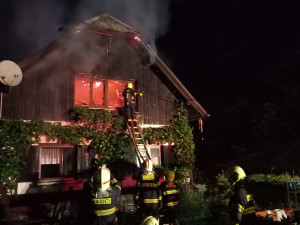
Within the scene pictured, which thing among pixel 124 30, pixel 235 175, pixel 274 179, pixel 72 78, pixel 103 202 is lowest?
pixel 274 179

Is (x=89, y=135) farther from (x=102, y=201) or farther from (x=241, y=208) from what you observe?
(x=241, y=208)

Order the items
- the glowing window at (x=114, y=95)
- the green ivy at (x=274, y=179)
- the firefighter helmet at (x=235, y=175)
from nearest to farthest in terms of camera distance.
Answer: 1. the firefighter helmet at (x=235, y=175)
2. the green ivy at (x=274, y=179)
3. the glowing window at (x=114, y=95)

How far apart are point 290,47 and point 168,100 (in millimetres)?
44621

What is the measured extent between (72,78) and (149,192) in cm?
584

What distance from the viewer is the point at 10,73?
8781 millimetres

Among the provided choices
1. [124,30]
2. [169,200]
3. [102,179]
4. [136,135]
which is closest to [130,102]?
[136,135]

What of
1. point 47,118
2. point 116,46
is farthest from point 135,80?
point 47,118

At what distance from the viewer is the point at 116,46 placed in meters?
12.3

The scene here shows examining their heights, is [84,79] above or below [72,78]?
above

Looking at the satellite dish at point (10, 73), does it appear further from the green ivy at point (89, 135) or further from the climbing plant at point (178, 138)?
the climbing plant at point (178, 138)

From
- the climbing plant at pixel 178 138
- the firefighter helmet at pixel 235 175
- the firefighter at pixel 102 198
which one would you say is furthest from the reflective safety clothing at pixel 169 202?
the climbing plant at pixel 178 138

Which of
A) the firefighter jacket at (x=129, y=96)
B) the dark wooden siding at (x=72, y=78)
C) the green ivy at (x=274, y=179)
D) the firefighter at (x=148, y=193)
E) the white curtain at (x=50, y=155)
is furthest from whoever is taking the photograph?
the green ivy at (x=274, y=179)

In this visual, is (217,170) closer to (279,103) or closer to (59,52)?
(59,52)

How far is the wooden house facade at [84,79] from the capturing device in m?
9.88
